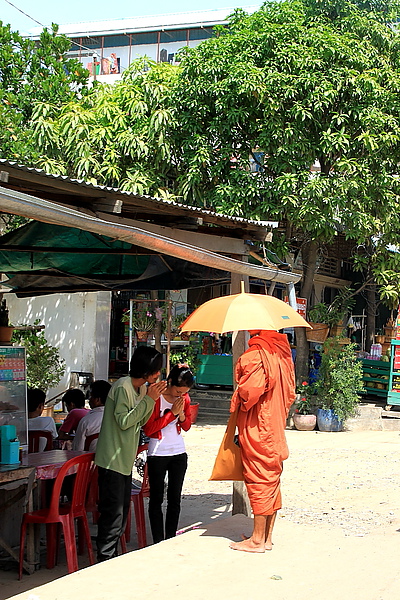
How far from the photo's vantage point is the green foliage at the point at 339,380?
13008mm

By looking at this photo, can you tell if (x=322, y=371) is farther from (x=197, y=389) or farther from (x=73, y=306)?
(x=73, y=306)

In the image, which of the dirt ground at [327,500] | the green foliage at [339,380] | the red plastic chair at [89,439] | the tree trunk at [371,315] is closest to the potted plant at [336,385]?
the green foliage at [339,380]

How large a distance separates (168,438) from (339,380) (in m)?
8.03

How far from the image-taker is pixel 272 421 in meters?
4.87

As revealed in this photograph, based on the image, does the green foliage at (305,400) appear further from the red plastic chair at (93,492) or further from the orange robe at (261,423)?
the orange robe at (261,423)

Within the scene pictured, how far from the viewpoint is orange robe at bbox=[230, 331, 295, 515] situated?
15.8 ft

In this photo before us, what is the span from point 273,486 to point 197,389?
10374 millimetres

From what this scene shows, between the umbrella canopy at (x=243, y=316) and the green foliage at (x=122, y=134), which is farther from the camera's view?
the green foliage at (x=122, y=134)

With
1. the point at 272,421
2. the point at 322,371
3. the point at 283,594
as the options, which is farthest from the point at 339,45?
the point at 283,594

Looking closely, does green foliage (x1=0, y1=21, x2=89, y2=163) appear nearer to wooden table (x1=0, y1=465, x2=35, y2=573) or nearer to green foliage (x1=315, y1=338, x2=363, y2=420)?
green foliage (x1=315, y1=338, x2=363, y2=420)

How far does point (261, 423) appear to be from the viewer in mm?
4863

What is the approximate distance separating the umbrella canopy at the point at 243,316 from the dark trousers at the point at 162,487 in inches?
40.2

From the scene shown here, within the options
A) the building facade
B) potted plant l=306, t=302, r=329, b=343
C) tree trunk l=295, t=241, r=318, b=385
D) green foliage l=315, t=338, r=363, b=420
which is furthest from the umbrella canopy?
the building facade

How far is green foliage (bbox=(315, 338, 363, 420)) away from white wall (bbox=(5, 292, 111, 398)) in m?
4.45
